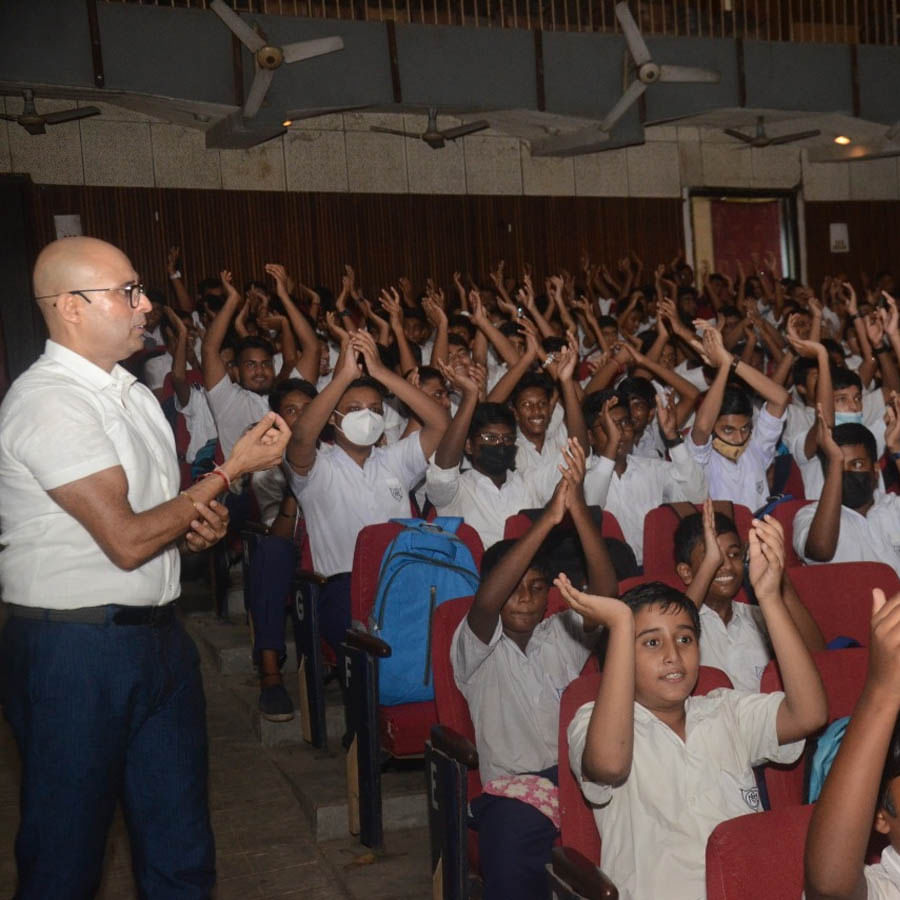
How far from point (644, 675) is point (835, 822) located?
80cm

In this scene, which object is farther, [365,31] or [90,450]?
[365,31]

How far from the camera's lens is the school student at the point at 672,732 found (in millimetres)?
2174

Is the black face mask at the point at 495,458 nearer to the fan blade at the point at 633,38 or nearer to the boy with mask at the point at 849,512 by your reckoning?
the boy with mask at the point at 849,512

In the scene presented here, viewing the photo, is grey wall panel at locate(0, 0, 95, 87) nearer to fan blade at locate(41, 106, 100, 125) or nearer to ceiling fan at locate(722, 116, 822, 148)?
fan blade at locate(41, 106, 100, 125)

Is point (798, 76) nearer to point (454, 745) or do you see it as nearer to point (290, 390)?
point (290, 390)

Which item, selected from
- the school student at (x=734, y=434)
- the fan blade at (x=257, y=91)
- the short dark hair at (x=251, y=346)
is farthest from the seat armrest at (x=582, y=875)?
the fan blade at (x=257, y=91)

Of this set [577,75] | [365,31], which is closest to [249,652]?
[365,31]

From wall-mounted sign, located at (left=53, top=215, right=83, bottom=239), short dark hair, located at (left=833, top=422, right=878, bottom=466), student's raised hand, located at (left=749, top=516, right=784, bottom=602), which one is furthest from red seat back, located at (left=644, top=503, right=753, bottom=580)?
wall-mounted sign, located at (left=53, top=215, right=83, bottom=239)

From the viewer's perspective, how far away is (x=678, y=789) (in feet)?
7.46

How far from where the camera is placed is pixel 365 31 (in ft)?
33.6

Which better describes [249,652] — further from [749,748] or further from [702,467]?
[749,748]

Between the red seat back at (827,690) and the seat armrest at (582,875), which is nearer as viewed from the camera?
the seat armrest at (582,875)

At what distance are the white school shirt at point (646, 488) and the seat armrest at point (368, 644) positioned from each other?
1.43 meters

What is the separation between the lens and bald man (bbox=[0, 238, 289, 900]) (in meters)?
2.19
